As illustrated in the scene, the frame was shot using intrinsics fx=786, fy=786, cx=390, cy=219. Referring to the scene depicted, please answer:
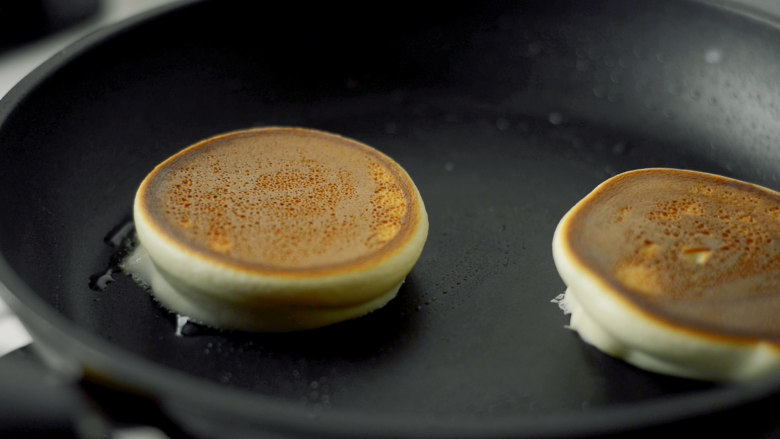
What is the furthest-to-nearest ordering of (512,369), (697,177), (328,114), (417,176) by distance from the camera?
(328,114) < (417,176) < (697,177) < (512,369)

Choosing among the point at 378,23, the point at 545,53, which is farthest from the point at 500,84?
the point at 378,23

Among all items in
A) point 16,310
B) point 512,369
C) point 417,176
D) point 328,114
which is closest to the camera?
point 16,310

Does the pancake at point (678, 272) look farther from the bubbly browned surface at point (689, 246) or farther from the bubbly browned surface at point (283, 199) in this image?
the bubbly browned surface at point (283, 199)

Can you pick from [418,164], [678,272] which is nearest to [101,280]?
[418,164]

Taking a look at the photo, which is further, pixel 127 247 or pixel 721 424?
pixel 127 247

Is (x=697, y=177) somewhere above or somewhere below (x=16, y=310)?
below

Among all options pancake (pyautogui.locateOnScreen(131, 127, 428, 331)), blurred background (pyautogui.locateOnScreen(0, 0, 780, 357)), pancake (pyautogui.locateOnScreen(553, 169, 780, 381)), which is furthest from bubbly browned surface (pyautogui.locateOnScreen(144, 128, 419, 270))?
blurred background (pyautogui.locateOnScreen(0, 0, 780, 357))

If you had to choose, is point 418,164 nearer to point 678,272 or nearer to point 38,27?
point 678,272

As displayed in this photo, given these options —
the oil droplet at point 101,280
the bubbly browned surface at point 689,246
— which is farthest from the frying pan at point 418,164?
the bubbly browned surface at point 689,246

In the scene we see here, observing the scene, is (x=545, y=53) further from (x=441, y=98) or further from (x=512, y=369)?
(x=512, y=369)
